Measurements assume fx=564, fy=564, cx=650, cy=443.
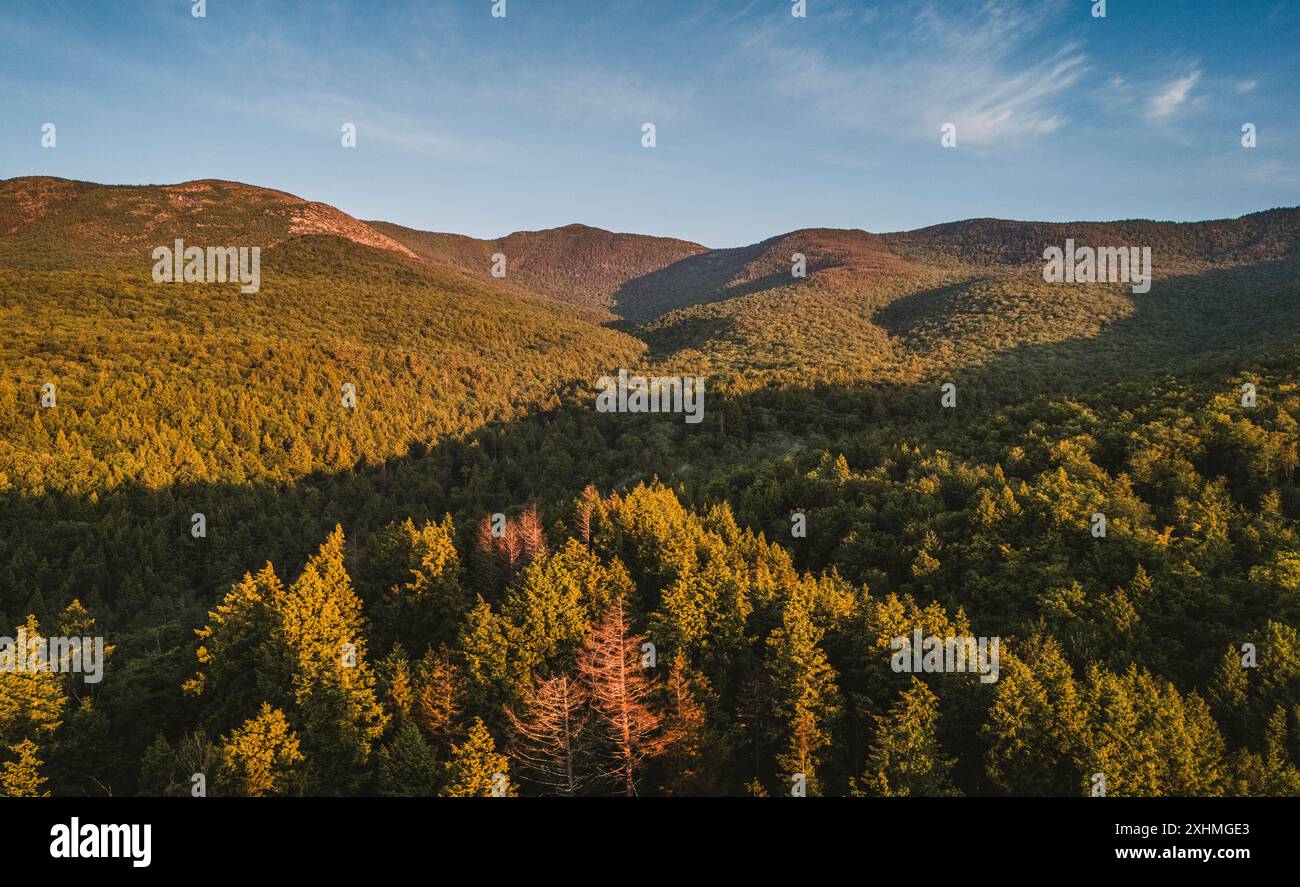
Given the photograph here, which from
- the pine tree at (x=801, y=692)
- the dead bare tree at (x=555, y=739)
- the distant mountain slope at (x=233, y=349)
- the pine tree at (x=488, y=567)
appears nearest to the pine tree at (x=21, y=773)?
the dead bare tree at (x=555, y=739)

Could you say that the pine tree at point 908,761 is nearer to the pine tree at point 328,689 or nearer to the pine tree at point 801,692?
the pine tree at point 801,692

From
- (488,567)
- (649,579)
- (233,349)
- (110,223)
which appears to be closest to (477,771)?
(649,579)

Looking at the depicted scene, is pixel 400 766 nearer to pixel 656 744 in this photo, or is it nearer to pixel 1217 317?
pixel 656 744

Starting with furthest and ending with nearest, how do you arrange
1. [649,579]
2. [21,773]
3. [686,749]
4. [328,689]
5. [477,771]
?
1. [649,579]
2. [328,689]
3. [686,749]
4. [21,773]
5. [477,771]

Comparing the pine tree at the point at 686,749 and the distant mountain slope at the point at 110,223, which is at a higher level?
the distant mountain slope at the point at 110,223

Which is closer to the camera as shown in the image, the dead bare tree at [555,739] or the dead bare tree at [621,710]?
the dead bare tree at [555,739]

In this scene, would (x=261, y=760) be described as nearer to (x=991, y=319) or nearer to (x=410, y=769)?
(x=410, y=769)
